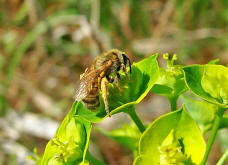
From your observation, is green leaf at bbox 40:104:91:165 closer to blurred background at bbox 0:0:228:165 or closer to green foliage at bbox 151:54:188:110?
green foliage at bbox 151:54:188:110

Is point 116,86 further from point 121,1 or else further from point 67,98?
point 121,1

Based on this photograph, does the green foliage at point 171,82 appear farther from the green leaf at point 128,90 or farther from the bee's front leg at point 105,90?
the bee's front leg at point 105,90

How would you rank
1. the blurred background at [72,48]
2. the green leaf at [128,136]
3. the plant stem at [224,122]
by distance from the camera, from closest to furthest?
the plant stem at [224,122] → the green leaf at [128,136] → the blurred background at [72,48]

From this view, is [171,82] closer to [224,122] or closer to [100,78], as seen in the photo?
[100,78]

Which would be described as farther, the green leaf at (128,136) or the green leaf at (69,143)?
the green leaf at (128,136)

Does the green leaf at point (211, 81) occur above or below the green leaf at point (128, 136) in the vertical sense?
above

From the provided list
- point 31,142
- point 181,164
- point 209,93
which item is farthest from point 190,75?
point 31,142

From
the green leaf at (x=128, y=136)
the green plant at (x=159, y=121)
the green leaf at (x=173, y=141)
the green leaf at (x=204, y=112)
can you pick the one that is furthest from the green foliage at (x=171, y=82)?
the green leaf at (x=128, y=136)

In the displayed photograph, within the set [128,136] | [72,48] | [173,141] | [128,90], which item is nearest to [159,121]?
[173,141]
